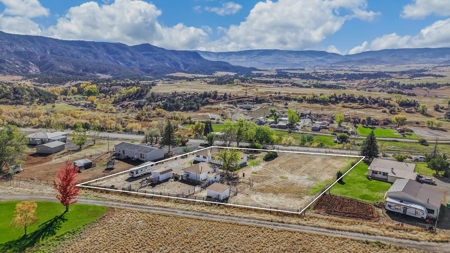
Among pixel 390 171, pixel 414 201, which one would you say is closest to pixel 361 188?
pixel 390 171

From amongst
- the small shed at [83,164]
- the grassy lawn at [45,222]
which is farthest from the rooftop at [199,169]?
the small shed at [83,164]

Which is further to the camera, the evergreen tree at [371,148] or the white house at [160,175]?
the evergreen tree at [371,148]

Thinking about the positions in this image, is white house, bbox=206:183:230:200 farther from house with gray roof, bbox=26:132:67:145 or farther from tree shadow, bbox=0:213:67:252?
house with gray roof, bbox=26:132:67:145

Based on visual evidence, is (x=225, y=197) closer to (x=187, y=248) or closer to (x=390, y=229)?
(x=187, y=248)

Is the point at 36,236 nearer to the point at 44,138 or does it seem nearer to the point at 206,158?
the point at 206,158

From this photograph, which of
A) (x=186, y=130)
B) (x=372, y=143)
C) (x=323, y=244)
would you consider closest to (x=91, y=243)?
(x=323, y=244)

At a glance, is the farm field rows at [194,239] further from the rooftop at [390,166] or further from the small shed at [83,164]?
the rooftop at [390,166]
